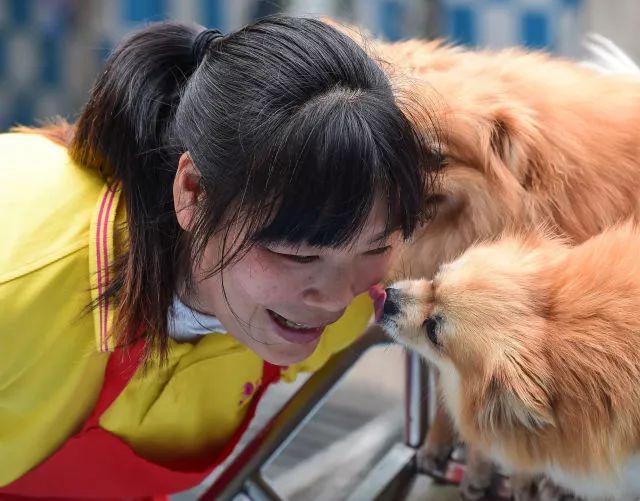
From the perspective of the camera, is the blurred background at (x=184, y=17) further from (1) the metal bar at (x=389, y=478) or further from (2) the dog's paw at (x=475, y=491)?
(2) the dog's paw at (x=475, y=491)

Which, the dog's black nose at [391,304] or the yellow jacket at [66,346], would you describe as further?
the dog's black nose at [391,304]

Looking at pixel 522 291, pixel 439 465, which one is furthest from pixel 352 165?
pixel 439 465

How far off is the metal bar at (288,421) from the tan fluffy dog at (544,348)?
284 millimetres

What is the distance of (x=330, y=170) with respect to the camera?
77 cm

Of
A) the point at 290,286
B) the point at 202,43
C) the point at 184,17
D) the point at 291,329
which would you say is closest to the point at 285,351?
the point at 291,329

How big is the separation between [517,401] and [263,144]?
1.45ft

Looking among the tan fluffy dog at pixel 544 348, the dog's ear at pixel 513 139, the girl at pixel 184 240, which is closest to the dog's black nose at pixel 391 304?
the tan fluffy dog at pixel 544 348

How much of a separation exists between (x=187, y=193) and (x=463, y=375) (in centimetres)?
44

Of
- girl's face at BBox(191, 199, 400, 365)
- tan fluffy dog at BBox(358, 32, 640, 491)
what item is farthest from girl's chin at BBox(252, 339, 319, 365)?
tan fluffy dog at BBox(358, 32, 640, 491)

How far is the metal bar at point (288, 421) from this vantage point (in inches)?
52.1

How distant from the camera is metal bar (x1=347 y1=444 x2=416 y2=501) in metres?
1.41

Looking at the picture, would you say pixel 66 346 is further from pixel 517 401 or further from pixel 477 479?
pixel 477 479

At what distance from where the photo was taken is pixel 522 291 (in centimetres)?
99

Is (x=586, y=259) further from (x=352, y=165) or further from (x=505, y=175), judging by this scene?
(x=352, y=165)
